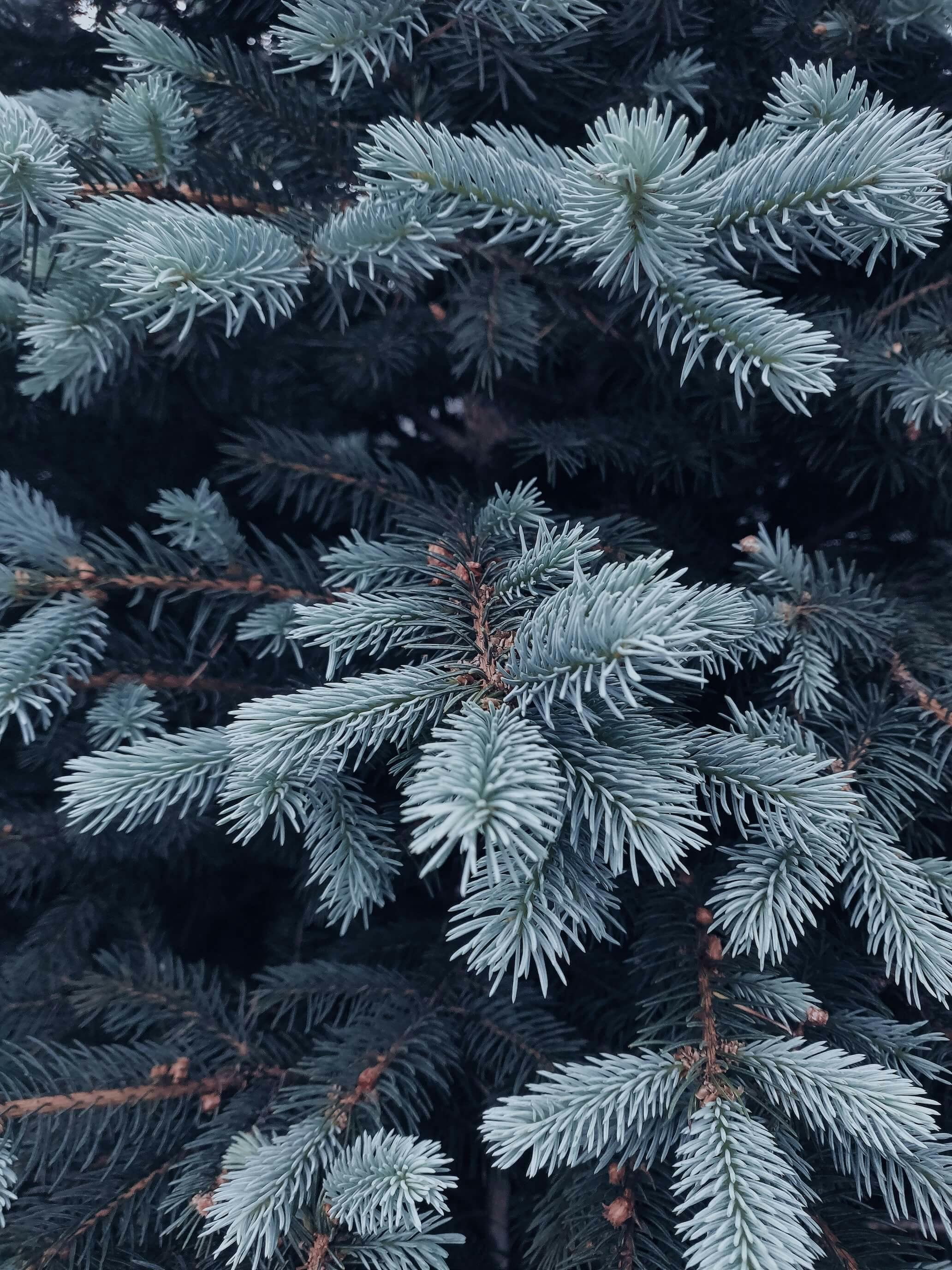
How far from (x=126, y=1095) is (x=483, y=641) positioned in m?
0.45

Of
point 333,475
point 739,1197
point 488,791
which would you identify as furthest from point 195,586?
point 739,1197

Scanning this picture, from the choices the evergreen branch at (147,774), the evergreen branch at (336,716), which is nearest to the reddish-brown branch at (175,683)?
the evergreen branch at (147,774)

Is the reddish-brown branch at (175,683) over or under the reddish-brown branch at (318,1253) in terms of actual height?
over

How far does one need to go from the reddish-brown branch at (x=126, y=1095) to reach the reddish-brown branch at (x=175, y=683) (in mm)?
303

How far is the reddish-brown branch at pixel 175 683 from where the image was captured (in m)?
0.67

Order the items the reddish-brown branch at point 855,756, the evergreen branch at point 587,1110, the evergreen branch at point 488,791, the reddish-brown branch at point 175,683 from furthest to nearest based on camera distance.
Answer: the reddish-brown branch at point 175,683, the reddish-brown branch at point 855,756, the evergreen branch at point 587,1110, the evergreen branch at point 488,791

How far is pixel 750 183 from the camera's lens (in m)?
0.46

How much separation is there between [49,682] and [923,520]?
79cm

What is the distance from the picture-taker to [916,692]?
23.5 inches

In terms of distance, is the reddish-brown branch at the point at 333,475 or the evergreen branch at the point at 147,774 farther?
the reddish-brown branch at the point at 333,475

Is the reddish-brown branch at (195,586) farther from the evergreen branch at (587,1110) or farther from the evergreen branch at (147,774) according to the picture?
the evergreen branch at (587,1110)

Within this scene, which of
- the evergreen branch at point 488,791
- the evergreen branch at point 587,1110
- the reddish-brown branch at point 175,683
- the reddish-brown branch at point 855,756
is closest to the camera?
the evergreen branch at point 488,791

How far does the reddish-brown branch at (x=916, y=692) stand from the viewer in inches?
22.8

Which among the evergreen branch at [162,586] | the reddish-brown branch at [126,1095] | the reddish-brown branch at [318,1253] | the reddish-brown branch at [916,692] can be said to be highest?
the reddish-brown branch at [916,692]
